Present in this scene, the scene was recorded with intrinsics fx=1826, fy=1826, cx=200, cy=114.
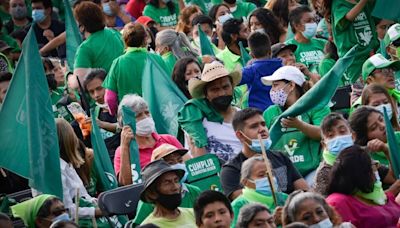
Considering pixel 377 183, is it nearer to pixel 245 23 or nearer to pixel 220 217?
pixel 220 217

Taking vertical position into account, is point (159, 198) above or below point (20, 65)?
below

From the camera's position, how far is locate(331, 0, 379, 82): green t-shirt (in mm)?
17953

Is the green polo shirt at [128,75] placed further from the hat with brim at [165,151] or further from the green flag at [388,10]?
the hat with brim at [165,151]

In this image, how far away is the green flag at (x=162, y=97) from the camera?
17.4 metres

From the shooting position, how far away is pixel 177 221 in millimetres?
13906

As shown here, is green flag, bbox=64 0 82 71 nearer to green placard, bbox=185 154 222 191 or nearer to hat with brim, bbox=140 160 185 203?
green placard, bbox=185 154 222 191

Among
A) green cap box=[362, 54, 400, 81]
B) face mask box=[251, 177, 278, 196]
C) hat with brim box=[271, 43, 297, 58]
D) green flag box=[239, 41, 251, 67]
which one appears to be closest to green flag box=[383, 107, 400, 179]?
face mask box=[251, 177, 278, 196]

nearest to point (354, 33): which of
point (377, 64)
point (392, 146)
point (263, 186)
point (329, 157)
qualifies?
point (377, 64)

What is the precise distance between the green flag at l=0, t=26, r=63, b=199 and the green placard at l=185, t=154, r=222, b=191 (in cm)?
117

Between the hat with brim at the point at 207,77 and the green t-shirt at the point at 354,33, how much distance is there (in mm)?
1928

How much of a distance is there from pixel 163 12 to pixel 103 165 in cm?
828

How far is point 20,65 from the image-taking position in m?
15.8

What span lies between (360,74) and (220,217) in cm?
514

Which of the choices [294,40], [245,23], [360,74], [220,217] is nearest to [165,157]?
[220,217]
